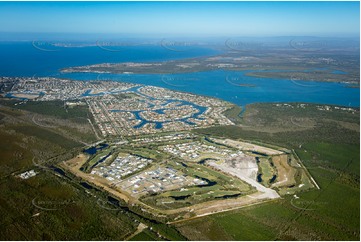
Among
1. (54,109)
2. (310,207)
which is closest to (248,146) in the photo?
(310,207)

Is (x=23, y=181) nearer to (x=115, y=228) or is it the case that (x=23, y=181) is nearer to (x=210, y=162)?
(x=115, y=228)

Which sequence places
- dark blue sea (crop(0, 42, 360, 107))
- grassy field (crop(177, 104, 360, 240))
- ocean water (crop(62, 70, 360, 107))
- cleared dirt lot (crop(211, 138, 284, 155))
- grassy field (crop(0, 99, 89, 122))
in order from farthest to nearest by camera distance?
dark blue sea (crop(0, 42, 360, 107))
ocean water (crop(62, 70, 360, 107))
grassy field (crop(0, 99, 89, 122))
cleared dirt lot (crop(211, 138, 284, 155))
grassy field (crop(177, 104, 360, 240))

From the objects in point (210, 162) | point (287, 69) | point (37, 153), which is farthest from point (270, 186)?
point (287, 69)

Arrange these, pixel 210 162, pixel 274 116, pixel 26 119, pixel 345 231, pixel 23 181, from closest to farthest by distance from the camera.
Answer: pixel 345 231 < pixel 23 181 < pixel 210 162 < pixel 26 119 < pixel 274 116

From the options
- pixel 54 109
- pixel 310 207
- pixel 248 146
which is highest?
pixel 54 109

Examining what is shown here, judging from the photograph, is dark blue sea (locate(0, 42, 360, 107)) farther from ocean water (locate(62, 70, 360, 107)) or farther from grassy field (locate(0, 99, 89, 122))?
grassy field (locate(0, 99, 89, 122))

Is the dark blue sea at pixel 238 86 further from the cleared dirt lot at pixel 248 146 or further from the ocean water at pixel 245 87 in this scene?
the cleared dirt lot at pixel 248 146

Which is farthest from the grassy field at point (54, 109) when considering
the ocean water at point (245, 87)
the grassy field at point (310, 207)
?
the ocean water at point (245, 87)

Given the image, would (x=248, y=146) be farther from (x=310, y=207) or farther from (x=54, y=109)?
(x=54, y=109)

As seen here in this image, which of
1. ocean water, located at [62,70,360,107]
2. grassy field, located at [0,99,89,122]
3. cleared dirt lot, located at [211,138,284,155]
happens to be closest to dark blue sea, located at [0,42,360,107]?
ocean water, located at [62,70,360,107]

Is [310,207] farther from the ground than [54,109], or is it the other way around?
[54,109]

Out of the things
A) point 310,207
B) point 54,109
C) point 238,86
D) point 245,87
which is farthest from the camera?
point 238,86
